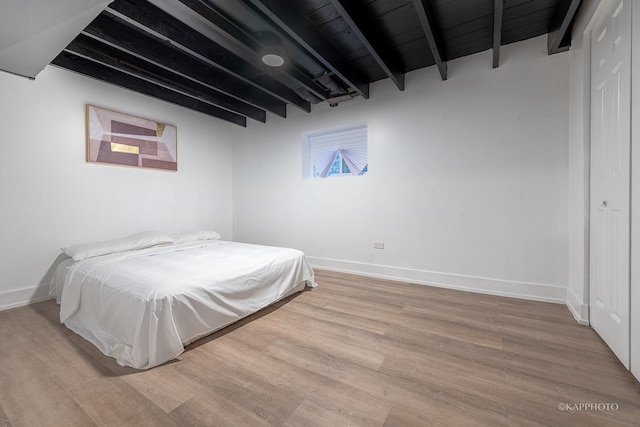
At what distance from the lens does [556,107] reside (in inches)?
95.5

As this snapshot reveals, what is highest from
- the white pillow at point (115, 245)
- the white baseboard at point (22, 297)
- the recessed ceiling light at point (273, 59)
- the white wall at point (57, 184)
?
the recessed ceiling light at point (273, 59)

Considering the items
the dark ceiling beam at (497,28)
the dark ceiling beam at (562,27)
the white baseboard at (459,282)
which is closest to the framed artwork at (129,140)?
the white baseboard at (459,282)

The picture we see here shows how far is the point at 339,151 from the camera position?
154 inches

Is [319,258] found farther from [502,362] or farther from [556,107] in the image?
[556,107]

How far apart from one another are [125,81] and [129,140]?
0.74 meters

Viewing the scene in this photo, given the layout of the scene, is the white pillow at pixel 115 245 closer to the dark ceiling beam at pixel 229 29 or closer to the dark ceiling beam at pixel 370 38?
the dark ceiling beam at pixel 229 29

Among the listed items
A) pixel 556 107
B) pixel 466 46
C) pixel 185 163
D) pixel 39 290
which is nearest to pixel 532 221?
pixel 556 107

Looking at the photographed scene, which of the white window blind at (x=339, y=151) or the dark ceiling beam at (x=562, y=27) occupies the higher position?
the dark ceiling beam at (x=562, y=27)

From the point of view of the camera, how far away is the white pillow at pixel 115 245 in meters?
2.56

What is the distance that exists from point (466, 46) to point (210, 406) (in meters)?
3.77

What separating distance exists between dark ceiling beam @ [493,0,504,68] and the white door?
631 millimetres

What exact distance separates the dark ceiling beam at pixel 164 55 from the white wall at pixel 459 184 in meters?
1.02

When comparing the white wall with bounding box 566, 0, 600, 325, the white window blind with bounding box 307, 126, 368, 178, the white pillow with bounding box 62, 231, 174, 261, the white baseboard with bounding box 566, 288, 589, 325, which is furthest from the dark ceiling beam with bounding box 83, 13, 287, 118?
the white baseboard with bounding box 566, 288, 589, 325

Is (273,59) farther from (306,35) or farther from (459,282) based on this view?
(459,282)
